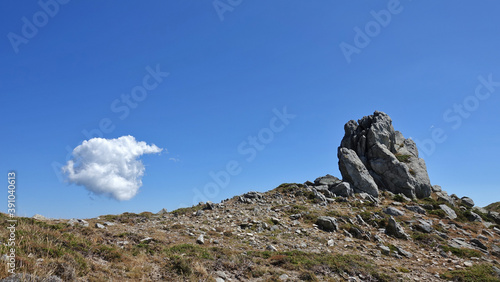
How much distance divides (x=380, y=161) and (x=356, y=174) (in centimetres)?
843

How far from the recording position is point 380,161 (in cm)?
4675

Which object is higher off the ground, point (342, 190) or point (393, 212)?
point (342, 190)

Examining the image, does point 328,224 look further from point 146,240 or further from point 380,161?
point 380,161

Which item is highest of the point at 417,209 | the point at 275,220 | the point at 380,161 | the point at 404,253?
the point at 380,161

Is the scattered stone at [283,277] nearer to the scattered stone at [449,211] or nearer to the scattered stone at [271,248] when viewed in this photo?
the scattered stone at [271,248]

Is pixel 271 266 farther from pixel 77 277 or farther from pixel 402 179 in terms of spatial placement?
pixel 402 179

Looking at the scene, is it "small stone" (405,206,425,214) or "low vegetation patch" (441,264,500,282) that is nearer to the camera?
"low vegetation patch" (441,264,500,282)

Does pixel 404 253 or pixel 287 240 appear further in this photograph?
pixel 287 240

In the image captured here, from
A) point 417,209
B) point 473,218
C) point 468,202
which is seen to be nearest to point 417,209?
point 417,209

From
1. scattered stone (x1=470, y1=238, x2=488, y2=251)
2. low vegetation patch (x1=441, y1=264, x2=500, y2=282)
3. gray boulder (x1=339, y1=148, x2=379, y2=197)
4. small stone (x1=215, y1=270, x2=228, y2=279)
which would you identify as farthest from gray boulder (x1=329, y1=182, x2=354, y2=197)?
small stone (x1=215, y1=270, x2=228, y2=279)

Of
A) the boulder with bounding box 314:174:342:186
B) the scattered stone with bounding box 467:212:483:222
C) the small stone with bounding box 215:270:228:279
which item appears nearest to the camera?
the small stone with bounding box 215:270:228:279

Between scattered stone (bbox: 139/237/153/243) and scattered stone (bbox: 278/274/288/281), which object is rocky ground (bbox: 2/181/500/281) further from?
scattered stone (bbox: 139/237/153/243)

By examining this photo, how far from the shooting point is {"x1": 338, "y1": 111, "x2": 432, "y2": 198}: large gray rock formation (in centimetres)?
4247

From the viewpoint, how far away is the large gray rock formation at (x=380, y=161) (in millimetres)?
42469
